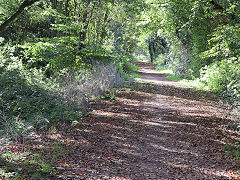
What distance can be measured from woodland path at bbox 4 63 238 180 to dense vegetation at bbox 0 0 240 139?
0.98m

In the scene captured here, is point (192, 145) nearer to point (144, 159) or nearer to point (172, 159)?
point (172, 159)

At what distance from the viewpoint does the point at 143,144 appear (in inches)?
231

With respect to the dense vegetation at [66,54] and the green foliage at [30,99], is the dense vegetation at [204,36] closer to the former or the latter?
the dense vegetation at [66,54]

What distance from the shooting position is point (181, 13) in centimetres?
1633

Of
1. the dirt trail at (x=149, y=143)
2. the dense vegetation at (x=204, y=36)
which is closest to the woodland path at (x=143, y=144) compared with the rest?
the dirt trail at (x=149, y=143)

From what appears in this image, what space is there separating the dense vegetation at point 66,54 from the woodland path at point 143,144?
3.21 feet

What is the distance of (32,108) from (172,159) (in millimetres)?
4762

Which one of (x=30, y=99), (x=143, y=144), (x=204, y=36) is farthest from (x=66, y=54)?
(x=204, y=36)

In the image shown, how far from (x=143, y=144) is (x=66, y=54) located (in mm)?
5171

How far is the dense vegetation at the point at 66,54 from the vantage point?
7.17m

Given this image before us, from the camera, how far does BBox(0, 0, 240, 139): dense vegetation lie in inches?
282

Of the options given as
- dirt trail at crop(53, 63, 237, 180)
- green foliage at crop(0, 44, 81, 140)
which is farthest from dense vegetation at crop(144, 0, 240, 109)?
green foliage at crop(0, 44, 81, 140)

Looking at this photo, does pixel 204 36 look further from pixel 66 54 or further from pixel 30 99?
pixel 30 99

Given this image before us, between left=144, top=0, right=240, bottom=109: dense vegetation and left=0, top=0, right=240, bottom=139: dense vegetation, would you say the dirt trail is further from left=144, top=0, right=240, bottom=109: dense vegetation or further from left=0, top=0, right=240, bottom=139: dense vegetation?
left=144, top=0, right=240, bottom=109: dense vegetation
